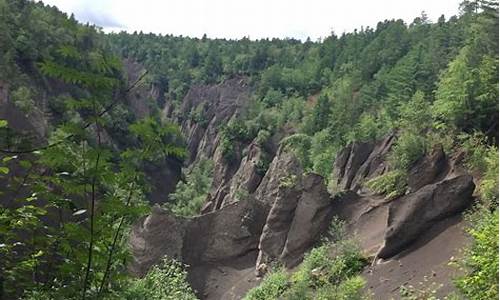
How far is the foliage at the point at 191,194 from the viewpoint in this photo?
6694 cm

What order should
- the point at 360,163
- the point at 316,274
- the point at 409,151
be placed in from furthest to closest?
the point at 360,163
the point at 409,151
the point at 316,274

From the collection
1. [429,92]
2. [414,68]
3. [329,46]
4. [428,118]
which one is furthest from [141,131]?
[329,46]

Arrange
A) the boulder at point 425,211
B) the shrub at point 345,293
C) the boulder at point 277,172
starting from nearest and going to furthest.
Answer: the shrub at point 345,293, the boulder at point 425,211, the boulder at point 277,172

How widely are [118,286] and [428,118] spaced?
114ft

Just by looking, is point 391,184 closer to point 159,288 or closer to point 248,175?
point 159,288

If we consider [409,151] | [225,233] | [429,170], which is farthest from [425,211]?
[225,233]

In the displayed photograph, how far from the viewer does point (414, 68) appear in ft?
201

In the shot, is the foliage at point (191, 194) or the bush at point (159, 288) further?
the foliage at point (191, 194)

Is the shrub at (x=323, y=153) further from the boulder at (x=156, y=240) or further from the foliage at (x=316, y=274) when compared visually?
the foliage at (x=316, y=274)

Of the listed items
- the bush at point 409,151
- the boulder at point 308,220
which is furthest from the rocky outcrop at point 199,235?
the bush at point 409,151

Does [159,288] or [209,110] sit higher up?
[209,110]

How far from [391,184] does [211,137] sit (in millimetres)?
76821

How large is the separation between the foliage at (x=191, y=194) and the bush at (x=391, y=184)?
33360 mm

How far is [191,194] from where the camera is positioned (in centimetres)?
7525
